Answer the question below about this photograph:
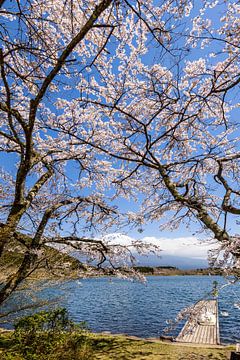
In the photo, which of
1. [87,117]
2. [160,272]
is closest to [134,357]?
[87,117]

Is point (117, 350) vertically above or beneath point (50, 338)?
beneath

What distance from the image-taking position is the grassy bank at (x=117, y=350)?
621 cm

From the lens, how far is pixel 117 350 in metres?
7.61

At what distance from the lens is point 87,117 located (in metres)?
8.37

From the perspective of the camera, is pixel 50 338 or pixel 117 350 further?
pixel 117 350

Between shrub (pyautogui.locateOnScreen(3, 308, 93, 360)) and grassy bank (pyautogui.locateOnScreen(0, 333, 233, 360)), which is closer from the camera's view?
shrub (pyautogui.locateOnScreen(3, 308, 93, 360))

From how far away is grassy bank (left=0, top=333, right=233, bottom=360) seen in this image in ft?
20.4

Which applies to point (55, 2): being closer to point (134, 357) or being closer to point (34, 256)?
point (34, 256)

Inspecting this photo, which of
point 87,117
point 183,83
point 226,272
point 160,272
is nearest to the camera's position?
point 226,272

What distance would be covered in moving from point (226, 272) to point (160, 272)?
108272mm

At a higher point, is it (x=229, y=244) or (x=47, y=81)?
(x=47, y=81)

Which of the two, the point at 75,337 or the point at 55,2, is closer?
the point at 55,2

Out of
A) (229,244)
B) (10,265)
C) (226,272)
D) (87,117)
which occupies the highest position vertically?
(87,117)

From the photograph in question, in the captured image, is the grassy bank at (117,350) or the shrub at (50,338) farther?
the grassy bank at (117,350)
